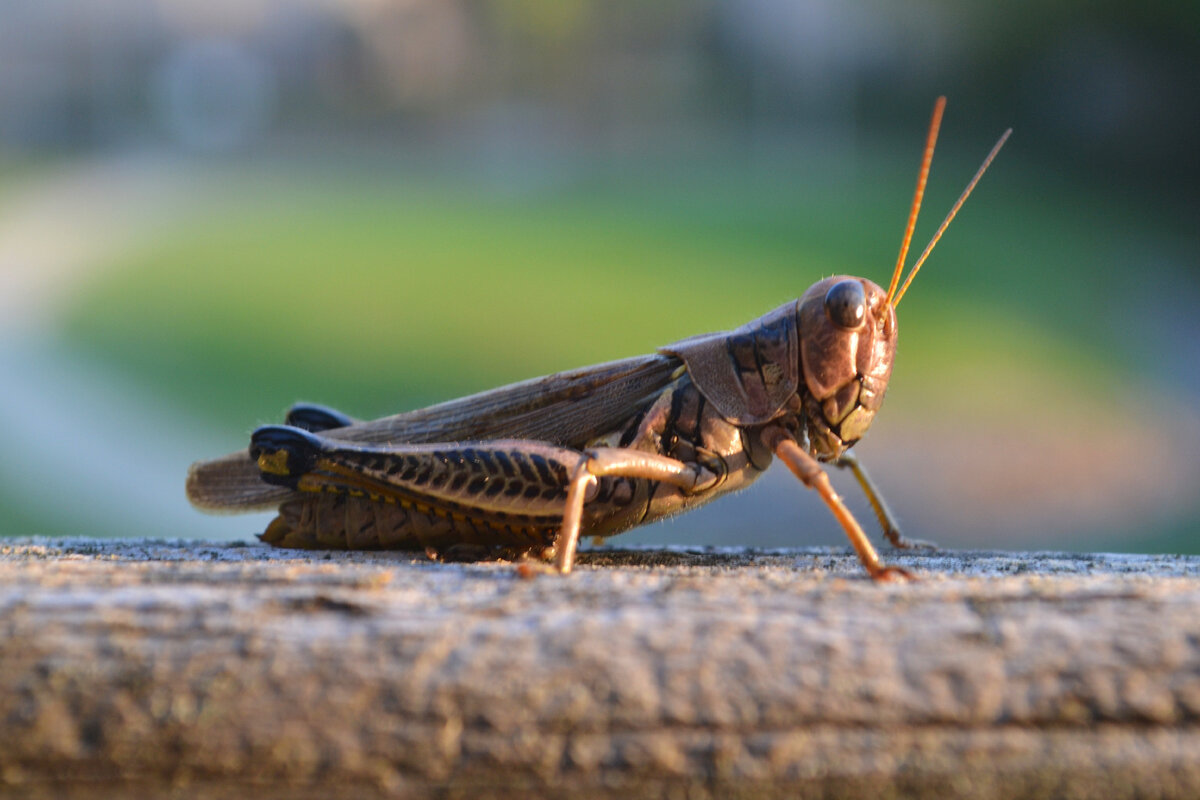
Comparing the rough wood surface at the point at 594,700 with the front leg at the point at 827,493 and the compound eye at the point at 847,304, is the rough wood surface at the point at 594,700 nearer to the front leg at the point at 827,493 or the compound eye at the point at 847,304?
the front leg at the point at 827,493

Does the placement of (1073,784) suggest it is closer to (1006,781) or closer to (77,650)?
(1006,781)

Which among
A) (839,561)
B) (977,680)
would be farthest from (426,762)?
(839,561)

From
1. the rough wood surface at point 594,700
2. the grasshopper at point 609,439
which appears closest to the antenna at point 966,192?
the grasshopper at point 609,439

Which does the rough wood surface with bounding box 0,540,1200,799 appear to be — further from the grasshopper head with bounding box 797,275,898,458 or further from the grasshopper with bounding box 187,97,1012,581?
the grasshopper head with bounding box 797,275,898,458

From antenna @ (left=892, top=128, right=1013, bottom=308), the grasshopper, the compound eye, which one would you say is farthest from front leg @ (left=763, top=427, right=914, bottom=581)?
antenna @ (left=892, top=128, right=1013, bottom=308)

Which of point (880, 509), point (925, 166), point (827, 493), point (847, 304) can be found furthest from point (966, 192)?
point (880, 509)

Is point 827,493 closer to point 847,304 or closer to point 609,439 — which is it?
point 847,304
